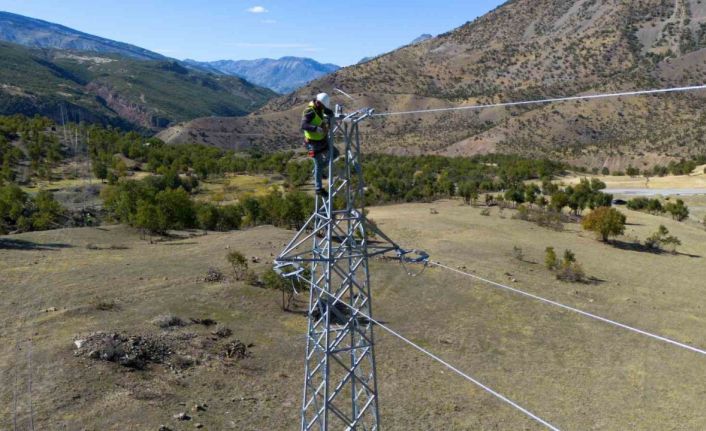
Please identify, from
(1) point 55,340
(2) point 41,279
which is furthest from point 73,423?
(2) point 41,279

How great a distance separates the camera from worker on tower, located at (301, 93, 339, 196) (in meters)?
9.62

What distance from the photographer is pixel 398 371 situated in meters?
A: 21.5

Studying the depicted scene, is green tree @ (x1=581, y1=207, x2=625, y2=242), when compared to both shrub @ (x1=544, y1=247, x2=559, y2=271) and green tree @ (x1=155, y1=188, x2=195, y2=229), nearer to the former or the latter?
shrub @ (x1=544, y1=247, x2=559, y2=271)

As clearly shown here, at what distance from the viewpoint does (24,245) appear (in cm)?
3609

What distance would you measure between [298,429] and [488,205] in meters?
49.8

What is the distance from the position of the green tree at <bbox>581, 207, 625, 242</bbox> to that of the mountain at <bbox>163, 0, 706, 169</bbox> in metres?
59.0

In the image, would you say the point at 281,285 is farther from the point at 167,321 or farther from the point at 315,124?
the point at 315,124

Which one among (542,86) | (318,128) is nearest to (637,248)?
(318,128)

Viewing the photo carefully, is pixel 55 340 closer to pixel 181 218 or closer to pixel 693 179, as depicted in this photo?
pixel 181 218

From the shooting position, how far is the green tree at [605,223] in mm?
44375

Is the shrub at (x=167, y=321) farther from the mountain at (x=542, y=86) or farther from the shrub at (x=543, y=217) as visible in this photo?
the mountain at (x=542, y=86)

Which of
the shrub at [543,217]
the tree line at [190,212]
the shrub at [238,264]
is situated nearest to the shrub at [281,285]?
the shrub at [238,264]

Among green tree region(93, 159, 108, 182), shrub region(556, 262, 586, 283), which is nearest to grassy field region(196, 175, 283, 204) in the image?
green tree region(93, 159, 108, 182)

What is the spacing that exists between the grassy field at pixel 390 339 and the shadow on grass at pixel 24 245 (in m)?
0.17
